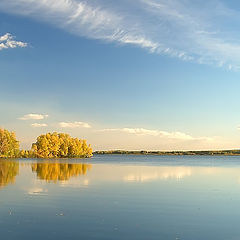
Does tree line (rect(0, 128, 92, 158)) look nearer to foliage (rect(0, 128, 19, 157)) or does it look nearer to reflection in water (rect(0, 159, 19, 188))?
foliage (rect(0, 128, 19, 157))

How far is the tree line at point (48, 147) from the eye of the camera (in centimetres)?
14025

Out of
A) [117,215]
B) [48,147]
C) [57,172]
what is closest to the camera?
[117,215]

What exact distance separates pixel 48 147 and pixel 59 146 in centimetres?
757

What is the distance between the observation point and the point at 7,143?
140m

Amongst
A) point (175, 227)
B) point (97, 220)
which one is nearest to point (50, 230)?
point (97, 220)

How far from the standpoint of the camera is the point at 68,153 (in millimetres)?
175375

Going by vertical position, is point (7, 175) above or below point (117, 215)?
above

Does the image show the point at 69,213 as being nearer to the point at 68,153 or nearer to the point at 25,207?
the point at 25,207

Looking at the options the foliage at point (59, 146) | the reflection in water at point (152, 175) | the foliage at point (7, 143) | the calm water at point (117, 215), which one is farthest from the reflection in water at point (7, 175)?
the foliage at point (59, 146)

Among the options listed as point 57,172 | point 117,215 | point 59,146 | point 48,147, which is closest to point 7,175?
point 57,172

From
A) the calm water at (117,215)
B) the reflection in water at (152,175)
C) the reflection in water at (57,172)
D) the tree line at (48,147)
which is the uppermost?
the tree line at (48,147)

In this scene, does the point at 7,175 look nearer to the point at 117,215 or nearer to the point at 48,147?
the point at 117,215

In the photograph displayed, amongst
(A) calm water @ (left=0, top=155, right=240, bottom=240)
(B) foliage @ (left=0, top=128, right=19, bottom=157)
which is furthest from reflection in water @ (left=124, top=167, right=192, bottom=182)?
(B) foliage @ (left=0, top=128, right=19, bottom=157)

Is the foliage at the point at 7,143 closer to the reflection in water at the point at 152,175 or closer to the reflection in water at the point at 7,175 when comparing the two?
the reflection in water at the point at 7,175
